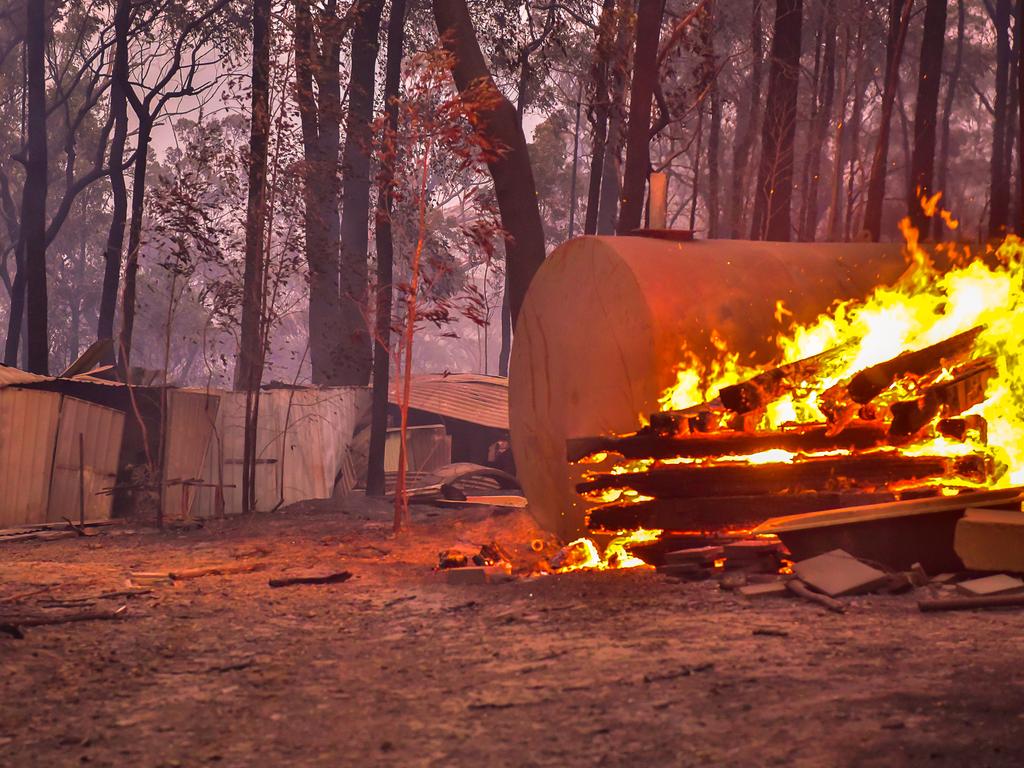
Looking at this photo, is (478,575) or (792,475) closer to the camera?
(792,475)

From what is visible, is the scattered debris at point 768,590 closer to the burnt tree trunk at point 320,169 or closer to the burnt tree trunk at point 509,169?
the burnt tree trunk at point 509,169

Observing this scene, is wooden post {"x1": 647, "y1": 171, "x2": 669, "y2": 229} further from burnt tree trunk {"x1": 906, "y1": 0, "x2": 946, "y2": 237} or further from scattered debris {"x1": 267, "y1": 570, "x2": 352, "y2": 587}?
burnt tree trunk {"x1": 906, "y1": 0, "x2": 946, "y2": 237}

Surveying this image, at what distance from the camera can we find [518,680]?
5.63 metres

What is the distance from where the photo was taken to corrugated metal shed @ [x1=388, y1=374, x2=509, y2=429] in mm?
24797

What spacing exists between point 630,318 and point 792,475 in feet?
6.32

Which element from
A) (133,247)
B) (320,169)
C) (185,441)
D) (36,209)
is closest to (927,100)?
(320,169)

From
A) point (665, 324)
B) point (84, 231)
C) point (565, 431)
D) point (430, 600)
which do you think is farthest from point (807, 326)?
point (84, 231)

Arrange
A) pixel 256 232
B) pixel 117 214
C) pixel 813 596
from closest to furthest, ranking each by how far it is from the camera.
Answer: pixel 813 596, pixel 256 232, pixel 117 214

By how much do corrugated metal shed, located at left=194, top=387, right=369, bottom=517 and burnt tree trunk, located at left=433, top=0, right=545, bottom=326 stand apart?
241 inches

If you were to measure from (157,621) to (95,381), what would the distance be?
10637 millimetres

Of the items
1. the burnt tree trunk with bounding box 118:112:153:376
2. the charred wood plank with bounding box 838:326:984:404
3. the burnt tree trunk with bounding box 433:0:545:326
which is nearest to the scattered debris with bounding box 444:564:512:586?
the charred wood plank with bounding box 838:326:984:404

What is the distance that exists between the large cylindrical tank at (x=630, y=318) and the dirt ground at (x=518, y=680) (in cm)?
185

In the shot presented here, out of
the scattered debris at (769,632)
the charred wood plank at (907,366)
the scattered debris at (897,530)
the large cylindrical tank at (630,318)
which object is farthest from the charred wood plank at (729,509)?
the scattered debris at (769,632)

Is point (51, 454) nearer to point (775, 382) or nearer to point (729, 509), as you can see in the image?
point (729, 509)
